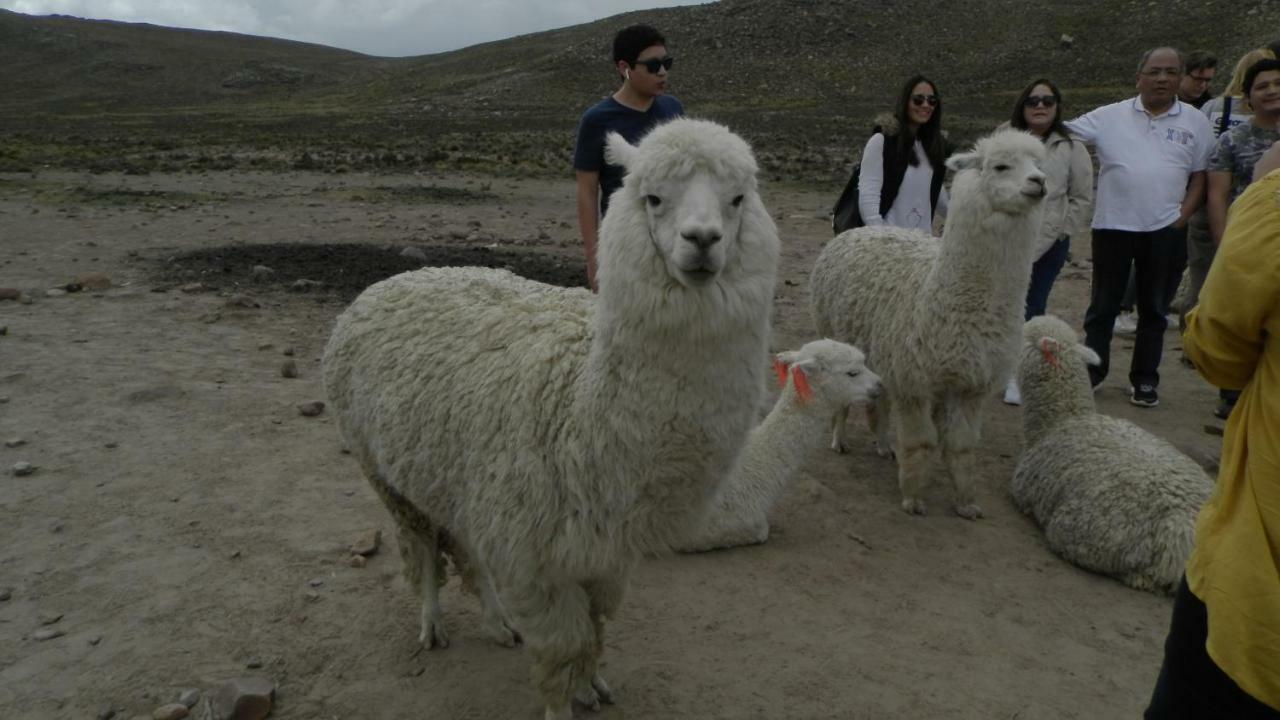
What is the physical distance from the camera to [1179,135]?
18.3 feet

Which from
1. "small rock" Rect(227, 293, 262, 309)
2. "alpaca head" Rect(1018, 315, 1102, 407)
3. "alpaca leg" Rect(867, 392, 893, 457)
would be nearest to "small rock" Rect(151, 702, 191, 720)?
"alpaca leg" Rect(867, 392, 893, 457)

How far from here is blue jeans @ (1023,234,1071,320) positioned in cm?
613

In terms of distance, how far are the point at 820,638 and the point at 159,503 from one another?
344cm

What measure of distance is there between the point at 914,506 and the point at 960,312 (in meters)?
1.19

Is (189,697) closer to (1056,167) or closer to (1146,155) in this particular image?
(1056,167)

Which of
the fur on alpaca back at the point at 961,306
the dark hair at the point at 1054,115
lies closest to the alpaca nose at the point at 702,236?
the fur on alpaca back at the point at 961,306

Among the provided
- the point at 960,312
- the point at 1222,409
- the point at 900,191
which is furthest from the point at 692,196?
the point at 1222,409

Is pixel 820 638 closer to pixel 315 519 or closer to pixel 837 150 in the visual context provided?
pixel 315 519

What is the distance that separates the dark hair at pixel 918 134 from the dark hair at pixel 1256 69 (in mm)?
1739

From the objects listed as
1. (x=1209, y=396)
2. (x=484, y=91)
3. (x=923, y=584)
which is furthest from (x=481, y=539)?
(x=484, y=91)

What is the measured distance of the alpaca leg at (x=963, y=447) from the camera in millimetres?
4855

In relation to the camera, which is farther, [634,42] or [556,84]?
[556,84]

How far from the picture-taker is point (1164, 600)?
4.10m

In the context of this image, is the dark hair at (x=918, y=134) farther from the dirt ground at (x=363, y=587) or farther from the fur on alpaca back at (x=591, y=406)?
the fur on alpaca back at (x=591, y=406)
